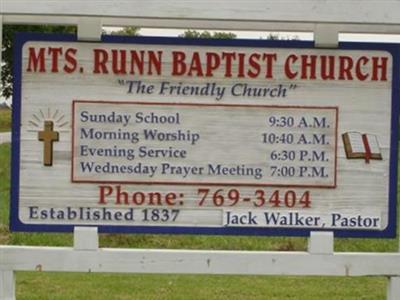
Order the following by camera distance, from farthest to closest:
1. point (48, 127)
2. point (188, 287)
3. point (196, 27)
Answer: point (188, 287)
point (196, 27)
point (48, 127)

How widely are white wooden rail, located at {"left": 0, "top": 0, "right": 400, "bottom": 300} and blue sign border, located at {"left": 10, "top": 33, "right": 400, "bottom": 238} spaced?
0.33 feet

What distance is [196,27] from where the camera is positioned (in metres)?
6.21

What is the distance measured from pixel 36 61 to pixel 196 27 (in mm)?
1023

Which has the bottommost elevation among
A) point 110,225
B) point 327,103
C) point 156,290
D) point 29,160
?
point 156,290

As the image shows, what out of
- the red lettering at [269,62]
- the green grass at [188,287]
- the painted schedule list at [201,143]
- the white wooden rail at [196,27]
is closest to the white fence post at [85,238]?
the white wooden rail at [196,27]

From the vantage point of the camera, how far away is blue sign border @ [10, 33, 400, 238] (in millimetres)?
6141

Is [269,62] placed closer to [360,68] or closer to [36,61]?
[360,68]

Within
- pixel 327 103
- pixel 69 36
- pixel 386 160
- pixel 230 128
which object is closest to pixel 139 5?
pixel 69 36

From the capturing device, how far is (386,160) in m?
6.25

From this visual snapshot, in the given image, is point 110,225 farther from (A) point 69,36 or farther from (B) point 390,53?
(B) point 390,53

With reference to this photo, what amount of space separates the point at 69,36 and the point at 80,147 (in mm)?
697

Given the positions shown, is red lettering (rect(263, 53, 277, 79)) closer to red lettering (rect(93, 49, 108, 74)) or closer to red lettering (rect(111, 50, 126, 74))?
red lettering (rect(111, 50, 126, 74))

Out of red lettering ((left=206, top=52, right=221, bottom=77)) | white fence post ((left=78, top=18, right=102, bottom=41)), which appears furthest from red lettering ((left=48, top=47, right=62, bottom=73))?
red lettering ((left=206, top=52, right=221, bottom=77))

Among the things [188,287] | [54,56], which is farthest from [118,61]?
[188,287]
